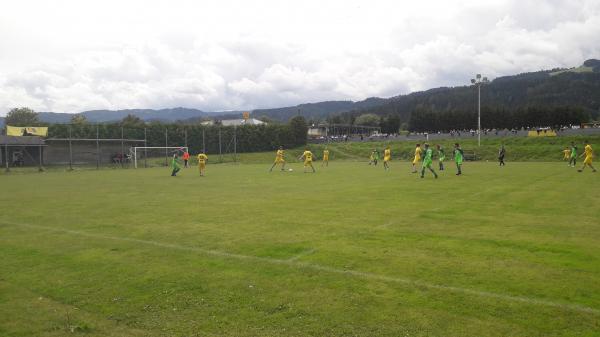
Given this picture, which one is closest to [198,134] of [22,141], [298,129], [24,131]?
[298,129]

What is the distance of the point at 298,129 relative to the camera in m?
77.0

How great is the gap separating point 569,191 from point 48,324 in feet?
60.9

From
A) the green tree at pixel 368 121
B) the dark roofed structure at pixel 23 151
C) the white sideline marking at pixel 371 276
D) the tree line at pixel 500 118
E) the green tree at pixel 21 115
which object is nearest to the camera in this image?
the white sideline marking at pixel 371 276

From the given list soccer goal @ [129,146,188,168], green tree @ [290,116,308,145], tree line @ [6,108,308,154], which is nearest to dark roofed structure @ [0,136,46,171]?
tree line @ [6,108,308,154]

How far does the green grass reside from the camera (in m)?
5.26

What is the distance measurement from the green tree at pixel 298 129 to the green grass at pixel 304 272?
62916 millimetres

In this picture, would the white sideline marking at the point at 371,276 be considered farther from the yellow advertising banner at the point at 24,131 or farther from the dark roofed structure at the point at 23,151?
the yellow advertising banner at the point at 24,131

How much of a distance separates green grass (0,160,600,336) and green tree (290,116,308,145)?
62.9 m

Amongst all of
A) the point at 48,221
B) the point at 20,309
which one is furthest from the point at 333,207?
the point at 20,309

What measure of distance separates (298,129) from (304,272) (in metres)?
70.3

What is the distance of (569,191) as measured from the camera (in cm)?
1823

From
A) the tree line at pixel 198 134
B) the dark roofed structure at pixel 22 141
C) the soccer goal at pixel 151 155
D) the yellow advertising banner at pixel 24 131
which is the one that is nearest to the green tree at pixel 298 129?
the tree line at pixel 198 134

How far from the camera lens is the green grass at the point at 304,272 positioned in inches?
207

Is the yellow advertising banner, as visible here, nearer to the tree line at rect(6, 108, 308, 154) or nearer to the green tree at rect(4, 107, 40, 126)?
the tree line at rect(6, 108, 308, 154)
